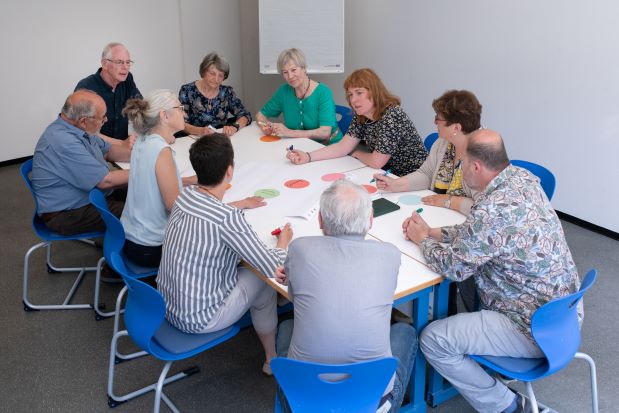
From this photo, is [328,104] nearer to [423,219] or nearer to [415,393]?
[423,219]

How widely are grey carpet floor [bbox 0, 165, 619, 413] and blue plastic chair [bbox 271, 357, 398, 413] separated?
92cm

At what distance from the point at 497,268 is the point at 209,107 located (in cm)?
296

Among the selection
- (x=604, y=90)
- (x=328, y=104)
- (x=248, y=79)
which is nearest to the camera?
(x=604, y=90)

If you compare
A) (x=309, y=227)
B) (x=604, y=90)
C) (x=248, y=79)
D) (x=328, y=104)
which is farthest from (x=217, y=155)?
(x=248, y=79)

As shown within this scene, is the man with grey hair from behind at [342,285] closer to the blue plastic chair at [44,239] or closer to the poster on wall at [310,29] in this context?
the blue plastic chair at [44,239]

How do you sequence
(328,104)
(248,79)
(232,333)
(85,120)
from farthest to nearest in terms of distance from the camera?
(248,79)
(328,104)
(85,120)
(232,333)

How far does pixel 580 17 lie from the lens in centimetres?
407

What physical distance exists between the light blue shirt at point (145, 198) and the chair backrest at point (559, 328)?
6.05 ft

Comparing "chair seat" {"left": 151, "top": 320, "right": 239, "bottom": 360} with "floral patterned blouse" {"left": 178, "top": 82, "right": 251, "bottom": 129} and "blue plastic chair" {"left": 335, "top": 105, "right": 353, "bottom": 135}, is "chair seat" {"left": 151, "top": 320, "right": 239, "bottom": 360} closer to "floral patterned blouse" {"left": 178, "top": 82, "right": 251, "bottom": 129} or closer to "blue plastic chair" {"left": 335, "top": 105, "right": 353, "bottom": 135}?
"floral patterned blouse" {"left": 178, "top": 82, "right": 251, "bottom": 129}

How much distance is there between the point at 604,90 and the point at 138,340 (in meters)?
3.57

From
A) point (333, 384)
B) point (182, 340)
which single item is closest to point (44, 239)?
point (182, 340)

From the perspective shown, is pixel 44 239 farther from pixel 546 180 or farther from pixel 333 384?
pixel 546 180

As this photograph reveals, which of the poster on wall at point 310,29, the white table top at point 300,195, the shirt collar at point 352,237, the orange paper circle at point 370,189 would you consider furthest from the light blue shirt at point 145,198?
the poster on wall at point 310,29

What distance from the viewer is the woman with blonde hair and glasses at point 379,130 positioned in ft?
11.6
